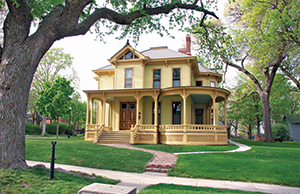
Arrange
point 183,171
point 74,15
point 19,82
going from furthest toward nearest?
point 183,171
point 74,15
point 19,82

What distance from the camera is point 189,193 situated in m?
5.79

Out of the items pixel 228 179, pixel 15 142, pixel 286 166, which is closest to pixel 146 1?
pixel 15 142

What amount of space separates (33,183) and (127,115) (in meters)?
16.2

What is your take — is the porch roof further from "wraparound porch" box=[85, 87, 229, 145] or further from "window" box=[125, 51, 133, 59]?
"window" box=[125, 51, 133, 59]

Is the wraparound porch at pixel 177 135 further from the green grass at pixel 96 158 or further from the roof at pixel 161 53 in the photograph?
the roof at pixel 161 53

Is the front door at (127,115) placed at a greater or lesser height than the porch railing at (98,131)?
greater

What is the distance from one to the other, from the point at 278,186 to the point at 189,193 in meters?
3.59

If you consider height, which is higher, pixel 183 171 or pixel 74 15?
pixel 74 15

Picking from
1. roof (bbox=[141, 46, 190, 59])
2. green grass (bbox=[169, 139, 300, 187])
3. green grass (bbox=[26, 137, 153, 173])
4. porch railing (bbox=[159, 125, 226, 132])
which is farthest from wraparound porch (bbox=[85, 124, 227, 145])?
green grass (bbox=[169, 139, 300, 187])

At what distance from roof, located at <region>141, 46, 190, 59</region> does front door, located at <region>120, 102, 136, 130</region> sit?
209 inches

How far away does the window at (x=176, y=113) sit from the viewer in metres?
20.9

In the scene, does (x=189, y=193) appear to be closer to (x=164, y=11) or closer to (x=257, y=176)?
(x=257, y=176)

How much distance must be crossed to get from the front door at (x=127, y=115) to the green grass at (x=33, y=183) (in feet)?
49.8

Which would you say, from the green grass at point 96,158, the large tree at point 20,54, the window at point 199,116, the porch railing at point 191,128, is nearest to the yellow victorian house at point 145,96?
the porch railing at point 191,128
